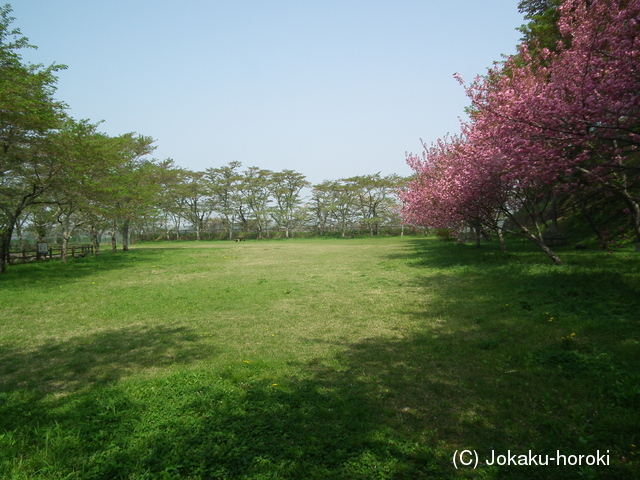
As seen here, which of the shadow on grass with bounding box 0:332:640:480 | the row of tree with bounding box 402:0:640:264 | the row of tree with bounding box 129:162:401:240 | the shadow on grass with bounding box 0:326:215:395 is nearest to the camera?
the shadow on grass with bounding box 0:332:640:480

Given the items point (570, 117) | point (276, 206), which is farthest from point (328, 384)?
point (276, 206)

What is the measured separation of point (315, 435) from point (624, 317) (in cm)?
638

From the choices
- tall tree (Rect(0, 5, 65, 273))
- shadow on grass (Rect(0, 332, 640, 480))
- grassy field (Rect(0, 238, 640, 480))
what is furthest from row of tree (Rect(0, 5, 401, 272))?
shadow on grass (Rect(0, 332, 640, 480))

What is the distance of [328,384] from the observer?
456 centimetres

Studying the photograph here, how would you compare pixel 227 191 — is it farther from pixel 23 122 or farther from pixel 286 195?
pixel 23 122

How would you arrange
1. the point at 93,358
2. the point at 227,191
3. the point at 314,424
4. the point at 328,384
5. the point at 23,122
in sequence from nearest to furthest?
the point at 314,424 < the point at 328,384 < the point at 93,358 < the point at 23,122 < the point at 227,191

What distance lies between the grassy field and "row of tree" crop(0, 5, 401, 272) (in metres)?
8.88

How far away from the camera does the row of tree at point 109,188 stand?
13867 millimetres

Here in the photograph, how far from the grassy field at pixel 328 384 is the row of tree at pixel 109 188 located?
8.88m

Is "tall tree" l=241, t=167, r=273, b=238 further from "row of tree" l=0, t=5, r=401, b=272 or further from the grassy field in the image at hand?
the grassy field

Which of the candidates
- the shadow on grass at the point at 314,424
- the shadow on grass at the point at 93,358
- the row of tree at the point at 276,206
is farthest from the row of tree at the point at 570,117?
the row of tree at the point at 276,206

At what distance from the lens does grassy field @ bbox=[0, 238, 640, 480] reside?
10.0 ft

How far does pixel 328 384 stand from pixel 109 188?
18625 mm

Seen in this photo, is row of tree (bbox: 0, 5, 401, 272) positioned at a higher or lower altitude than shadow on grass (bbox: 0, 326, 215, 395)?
higher
